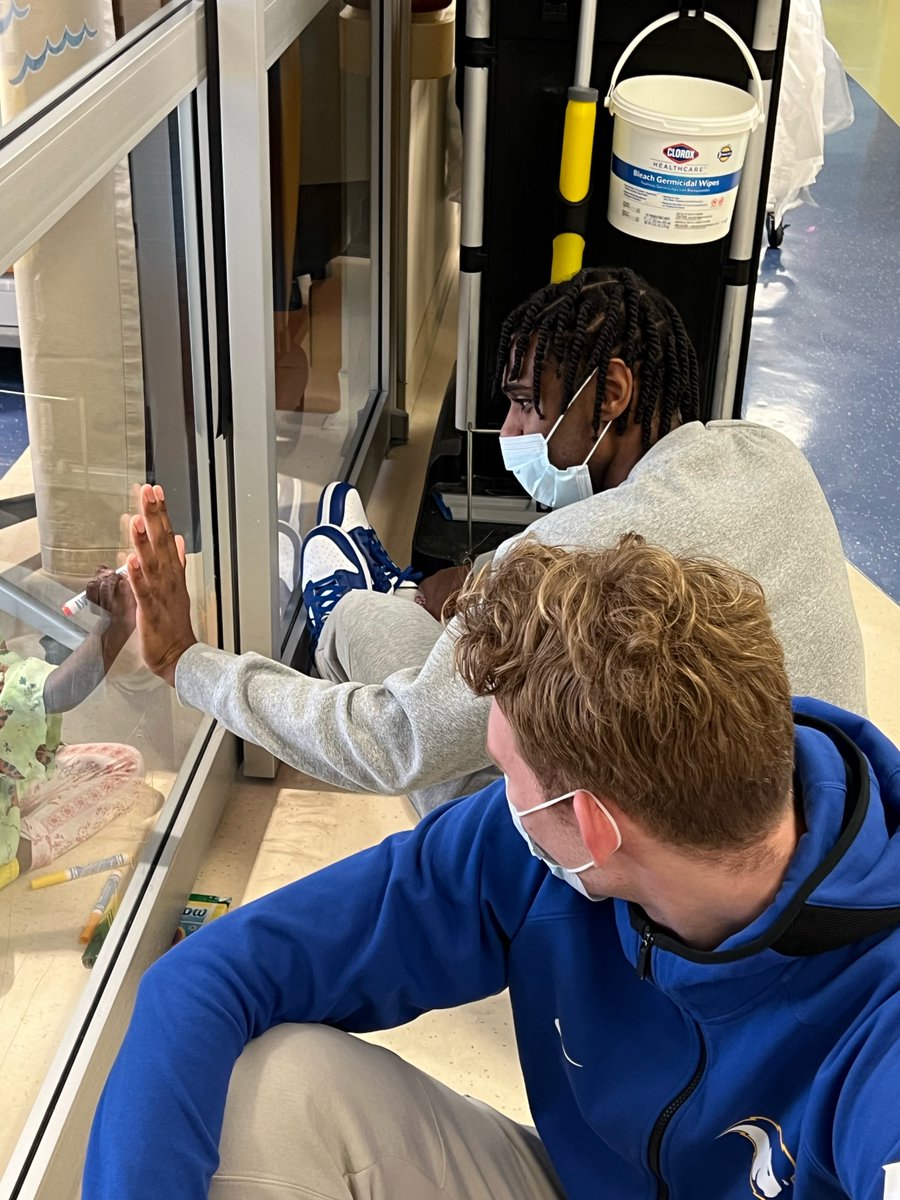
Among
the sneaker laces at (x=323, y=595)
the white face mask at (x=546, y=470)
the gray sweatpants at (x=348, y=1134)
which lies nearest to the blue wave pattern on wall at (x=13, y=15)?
the white face mask at (x=546, y=470)

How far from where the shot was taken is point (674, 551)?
1349 mm

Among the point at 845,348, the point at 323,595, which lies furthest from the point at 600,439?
the point at 845,348

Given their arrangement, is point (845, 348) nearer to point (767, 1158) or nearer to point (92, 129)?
point (92, 129)

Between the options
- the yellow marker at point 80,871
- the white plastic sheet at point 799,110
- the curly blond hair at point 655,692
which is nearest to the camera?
the curly blond hair at point 655,692

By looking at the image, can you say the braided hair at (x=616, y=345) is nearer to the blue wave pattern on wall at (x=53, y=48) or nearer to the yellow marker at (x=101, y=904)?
the blue wave pattern on wall at (x=53, y=48)

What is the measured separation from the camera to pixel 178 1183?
0.93 meters

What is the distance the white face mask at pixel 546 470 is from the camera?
1.72 meters

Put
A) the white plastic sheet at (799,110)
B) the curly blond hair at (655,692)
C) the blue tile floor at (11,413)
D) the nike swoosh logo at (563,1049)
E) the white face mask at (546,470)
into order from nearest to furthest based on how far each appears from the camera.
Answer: the curly blond hair at (655,692), the nike swoosh logo at (563,1049), the blue tile floor at (11,413), the white face mask at (546,470), the white plastic sheet at (799,110)

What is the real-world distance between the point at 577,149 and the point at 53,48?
4.36ft

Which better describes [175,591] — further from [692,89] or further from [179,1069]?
[692,89]

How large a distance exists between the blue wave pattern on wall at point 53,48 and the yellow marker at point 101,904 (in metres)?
0.97

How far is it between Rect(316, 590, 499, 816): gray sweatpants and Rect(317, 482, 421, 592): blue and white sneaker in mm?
309

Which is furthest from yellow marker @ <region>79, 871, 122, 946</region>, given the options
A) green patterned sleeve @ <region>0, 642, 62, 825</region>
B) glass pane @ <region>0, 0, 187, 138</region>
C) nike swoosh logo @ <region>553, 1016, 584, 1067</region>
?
glass pane @ <region>0, 0, 187, 138</region>

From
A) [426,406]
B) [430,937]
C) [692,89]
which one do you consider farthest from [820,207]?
[430,937]
